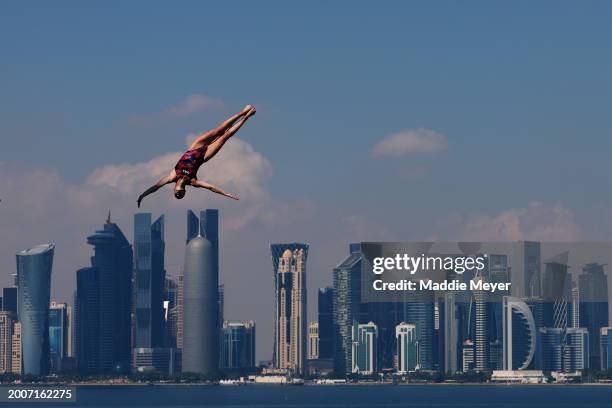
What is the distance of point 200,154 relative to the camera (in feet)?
95.8

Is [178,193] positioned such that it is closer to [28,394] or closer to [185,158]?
[185,158]

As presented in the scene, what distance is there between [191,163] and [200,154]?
0.29 meters

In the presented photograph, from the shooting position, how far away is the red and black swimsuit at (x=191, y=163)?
94.6 feet

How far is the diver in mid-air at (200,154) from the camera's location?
1130 inches

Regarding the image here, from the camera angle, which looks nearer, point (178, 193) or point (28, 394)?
point (178, 193)

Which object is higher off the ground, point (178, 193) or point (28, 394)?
point (178, 193)

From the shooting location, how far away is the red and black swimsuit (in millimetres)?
28844

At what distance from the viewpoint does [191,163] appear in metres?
29.0

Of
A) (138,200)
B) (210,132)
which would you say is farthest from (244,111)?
(138,200)

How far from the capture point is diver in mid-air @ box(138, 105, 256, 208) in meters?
28.7

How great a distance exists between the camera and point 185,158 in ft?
94.5

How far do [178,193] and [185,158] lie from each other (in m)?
0.73

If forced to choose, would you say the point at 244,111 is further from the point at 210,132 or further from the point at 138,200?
the point at 138,200

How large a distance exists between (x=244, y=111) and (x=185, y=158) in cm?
152
